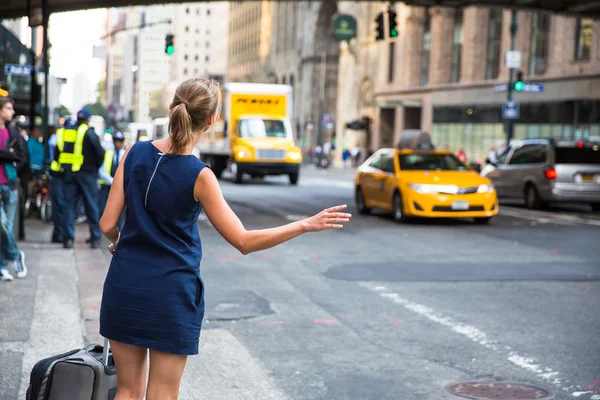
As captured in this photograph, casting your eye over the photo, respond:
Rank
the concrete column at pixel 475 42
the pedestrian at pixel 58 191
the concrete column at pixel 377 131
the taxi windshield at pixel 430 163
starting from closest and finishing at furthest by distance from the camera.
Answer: the pedestrian at pixel 58 191, the taxi windshield at pixel 430 163, the concrete column at pixel 475 42, the concrete column at pixel 377 131

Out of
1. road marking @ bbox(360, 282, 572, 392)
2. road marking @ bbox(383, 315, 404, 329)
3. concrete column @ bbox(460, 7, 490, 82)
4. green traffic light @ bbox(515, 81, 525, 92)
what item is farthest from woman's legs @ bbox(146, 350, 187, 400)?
concrete column @ bbox(460, 7, 490, 82)

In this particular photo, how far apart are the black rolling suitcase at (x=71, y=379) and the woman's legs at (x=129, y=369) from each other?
0.48 ft

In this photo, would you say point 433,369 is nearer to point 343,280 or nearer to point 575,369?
point 575,369

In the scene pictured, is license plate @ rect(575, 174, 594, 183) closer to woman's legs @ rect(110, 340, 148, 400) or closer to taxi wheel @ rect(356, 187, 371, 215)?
taxi wheel @ rect(356, 187, 371, 215)

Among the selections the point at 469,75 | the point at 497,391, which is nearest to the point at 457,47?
the point at 469,75

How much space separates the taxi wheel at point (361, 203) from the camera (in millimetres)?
20594

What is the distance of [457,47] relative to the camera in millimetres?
53312

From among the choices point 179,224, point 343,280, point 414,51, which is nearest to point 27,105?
point 343,280

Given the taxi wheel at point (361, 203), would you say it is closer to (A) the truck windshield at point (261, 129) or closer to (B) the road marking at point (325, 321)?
(B) the road marking at point (325, 321)

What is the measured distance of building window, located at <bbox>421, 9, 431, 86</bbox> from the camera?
57219 mm

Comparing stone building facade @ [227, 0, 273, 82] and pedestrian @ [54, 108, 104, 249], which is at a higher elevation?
stone building facade @ [227, 0, 273, 82]

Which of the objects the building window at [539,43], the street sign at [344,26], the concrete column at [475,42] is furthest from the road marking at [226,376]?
the street sign at [344,26]

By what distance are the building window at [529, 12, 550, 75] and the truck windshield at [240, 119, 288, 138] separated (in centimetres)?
1606

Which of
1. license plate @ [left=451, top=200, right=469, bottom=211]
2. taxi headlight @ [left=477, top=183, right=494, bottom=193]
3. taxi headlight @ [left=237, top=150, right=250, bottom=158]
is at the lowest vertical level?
license plate @ [left=451, top=200, right=469, bottom=211]
